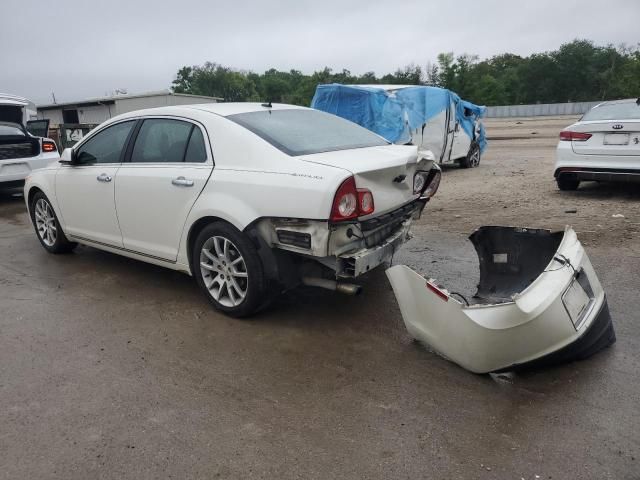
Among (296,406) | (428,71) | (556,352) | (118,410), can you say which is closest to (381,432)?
(296,406)

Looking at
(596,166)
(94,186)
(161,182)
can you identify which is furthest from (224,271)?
(596,166)

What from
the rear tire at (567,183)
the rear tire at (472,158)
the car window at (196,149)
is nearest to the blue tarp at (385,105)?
the rear tire at (472,158)

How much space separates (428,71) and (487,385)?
7218cm

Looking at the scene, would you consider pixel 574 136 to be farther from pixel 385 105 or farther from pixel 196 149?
pixel 196 149

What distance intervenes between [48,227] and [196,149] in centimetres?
288

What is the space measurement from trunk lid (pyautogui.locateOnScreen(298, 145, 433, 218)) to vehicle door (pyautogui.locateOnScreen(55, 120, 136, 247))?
2.17 meters

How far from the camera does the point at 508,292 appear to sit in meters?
3.95

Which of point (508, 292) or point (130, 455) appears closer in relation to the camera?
point (130, 455)

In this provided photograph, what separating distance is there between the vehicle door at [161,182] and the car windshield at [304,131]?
0.46m

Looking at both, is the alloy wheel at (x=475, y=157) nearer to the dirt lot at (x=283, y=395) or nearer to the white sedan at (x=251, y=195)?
the dirt lot at (x=283, y=395)

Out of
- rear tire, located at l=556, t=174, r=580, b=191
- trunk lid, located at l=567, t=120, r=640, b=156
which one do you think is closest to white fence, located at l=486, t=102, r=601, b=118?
rear tire, located at l=556, t=174, r=580, b=191

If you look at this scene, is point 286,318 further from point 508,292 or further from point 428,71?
point 428,71

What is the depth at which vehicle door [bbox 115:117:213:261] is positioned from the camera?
4.00 metres

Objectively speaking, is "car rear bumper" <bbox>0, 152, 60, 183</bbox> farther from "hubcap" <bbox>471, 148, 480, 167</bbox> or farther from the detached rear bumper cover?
"hubcap" <bbox>471, 148, 480, 167</bbox>
